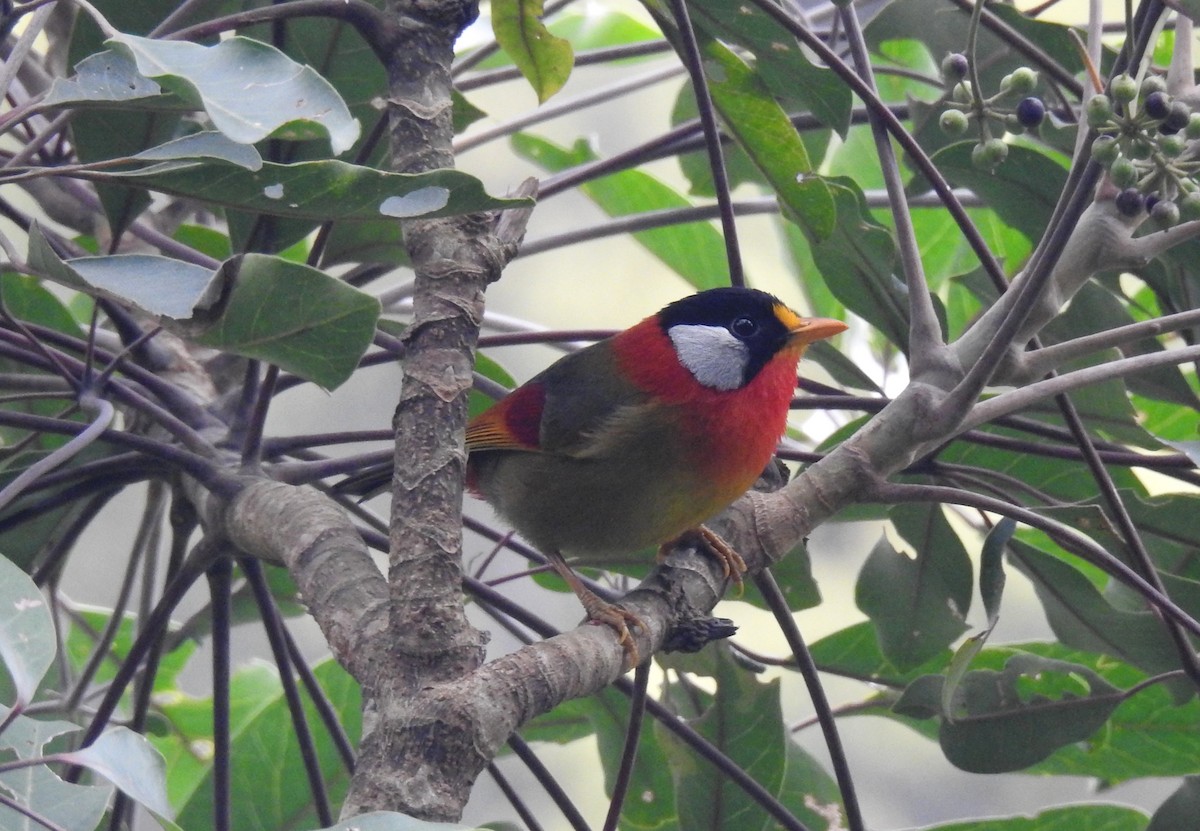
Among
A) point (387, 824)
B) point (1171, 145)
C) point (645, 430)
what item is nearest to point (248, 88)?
point (387, 824)

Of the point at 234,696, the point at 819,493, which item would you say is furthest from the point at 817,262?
the point at 234,696

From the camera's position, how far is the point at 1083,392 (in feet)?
6.55

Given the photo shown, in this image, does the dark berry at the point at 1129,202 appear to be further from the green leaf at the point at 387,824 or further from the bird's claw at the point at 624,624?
the green leaf at the point at 387,824

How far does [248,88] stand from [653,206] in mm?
1732

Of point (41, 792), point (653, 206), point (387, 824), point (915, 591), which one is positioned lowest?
point (387, 824)

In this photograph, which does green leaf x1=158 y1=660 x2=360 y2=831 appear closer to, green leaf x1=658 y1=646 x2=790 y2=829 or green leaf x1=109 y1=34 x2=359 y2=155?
green leaf x1=658 y1=646 x2=790 y2=829

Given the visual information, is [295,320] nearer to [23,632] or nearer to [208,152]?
[208,152]

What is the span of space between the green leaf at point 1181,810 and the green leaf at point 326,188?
4.05ft

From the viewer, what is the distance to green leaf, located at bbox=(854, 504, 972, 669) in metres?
2.00

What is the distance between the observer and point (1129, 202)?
5.06 ft

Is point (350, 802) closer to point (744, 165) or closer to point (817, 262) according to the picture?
point (817, 262)

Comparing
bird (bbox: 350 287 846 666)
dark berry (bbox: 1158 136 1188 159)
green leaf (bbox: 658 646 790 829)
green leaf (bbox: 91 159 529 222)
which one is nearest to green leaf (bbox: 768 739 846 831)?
green leaf (bbox: 658 646 790 829)

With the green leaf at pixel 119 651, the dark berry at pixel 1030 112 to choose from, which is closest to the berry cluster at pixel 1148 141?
the dark berry at pixel 1030 112

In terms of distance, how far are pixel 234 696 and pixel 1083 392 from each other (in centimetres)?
185
